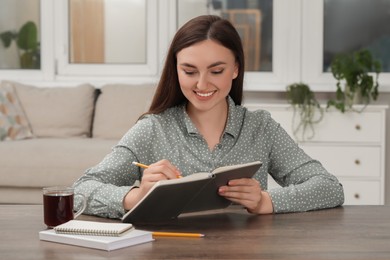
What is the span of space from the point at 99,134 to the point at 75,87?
15.9 inches

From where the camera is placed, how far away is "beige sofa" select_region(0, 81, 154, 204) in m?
4.30

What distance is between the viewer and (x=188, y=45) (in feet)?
6.84

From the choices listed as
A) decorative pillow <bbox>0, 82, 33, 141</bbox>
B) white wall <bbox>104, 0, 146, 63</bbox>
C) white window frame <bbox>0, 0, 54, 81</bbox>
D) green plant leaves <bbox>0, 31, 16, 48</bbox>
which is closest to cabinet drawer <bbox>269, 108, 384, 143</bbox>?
white wall <bbox>104, 0, 146, 63</bbox>

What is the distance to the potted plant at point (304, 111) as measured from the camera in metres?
4.70

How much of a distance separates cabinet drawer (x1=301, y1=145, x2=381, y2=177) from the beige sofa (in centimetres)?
118

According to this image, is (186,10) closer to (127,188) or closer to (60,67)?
(60,67)

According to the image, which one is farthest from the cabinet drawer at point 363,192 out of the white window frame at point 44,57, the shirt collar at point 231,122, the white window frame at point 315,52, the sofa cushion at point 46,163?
the shirt collar at point 231,122

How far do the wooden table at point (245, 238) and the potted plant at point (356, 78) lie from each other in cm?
286

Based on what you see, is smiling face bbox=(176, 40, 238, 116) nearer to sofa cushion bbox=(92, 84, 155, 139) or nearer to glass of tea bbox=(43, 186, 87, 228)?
glass of tea bbox=(43, 186, 87, 228)

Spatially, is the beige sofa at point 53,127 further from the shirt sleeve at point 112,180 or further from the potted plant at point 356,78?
the shirt sleeve at point 112,180

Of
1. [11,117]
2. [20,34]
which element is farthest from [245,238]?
[20,34]

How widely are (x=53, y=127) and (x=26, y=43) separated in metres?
0.84

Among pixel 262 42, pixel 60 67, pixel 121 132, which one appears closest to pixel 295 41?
pixel 262 42

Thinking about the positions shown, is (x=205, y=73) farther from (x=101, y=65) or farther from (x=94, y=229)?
(x=101, y=65)
